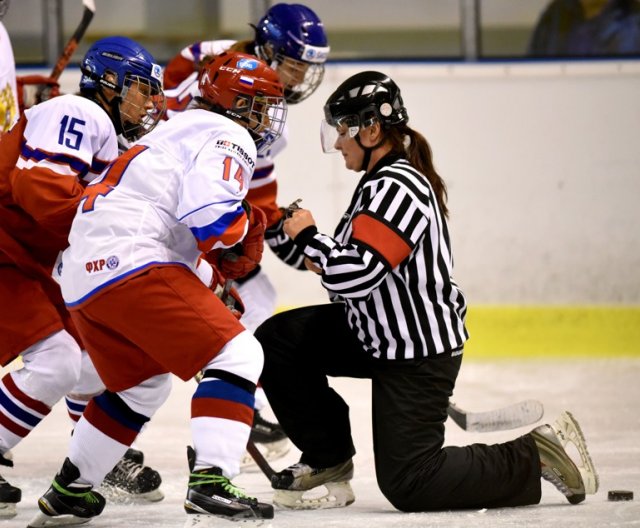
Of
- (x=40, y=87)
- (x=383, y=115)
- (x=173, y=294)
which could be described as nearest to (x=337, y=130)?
(x=383, y=115)

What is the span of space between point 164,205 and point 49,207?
38cm

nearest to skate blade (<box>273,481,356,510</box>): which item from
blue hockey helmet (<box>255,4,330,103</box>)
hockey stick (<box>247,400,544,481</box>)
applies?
hockey stick (<box>247,400,544,481</box>)

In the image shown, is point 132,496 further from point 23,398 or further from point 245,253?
point 245,253

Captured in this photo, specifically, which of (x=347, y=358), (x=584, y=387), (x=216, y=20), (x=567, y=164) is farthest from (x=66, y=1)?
(x=347, y=358)

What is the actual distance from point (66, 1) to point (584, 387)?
9.24 feet

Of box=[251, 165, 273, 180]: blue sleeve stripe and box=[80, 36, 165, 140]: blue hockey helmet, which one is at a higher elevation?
box=[80, 36, 165, 140]: blue hockey helmet

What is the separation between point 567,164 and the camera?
17.8 feet

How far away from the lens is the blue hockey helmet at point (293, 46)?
3.73 m

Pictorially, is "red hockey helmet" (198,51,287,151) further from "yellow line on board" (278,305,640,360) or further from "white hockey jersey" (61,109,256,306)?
"yellow line on board" (278,305,640,360)

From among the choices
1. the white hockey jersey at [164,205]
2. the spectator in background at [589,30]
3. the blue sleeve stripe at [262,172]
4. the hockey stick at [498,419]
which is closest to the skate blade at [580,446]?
the hockey stick at [498,419]

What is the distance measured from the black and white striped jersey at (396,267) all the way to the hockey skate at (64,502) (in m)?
0.67

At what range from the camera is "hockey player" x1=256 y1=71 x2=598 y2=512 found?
2693 mm

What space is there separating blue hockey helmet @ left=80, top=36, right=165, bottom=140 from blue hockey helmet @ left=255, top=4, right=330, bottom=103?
0.75 meters

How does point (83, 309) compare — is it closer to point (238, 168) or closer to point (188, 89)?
point (238, 168)
